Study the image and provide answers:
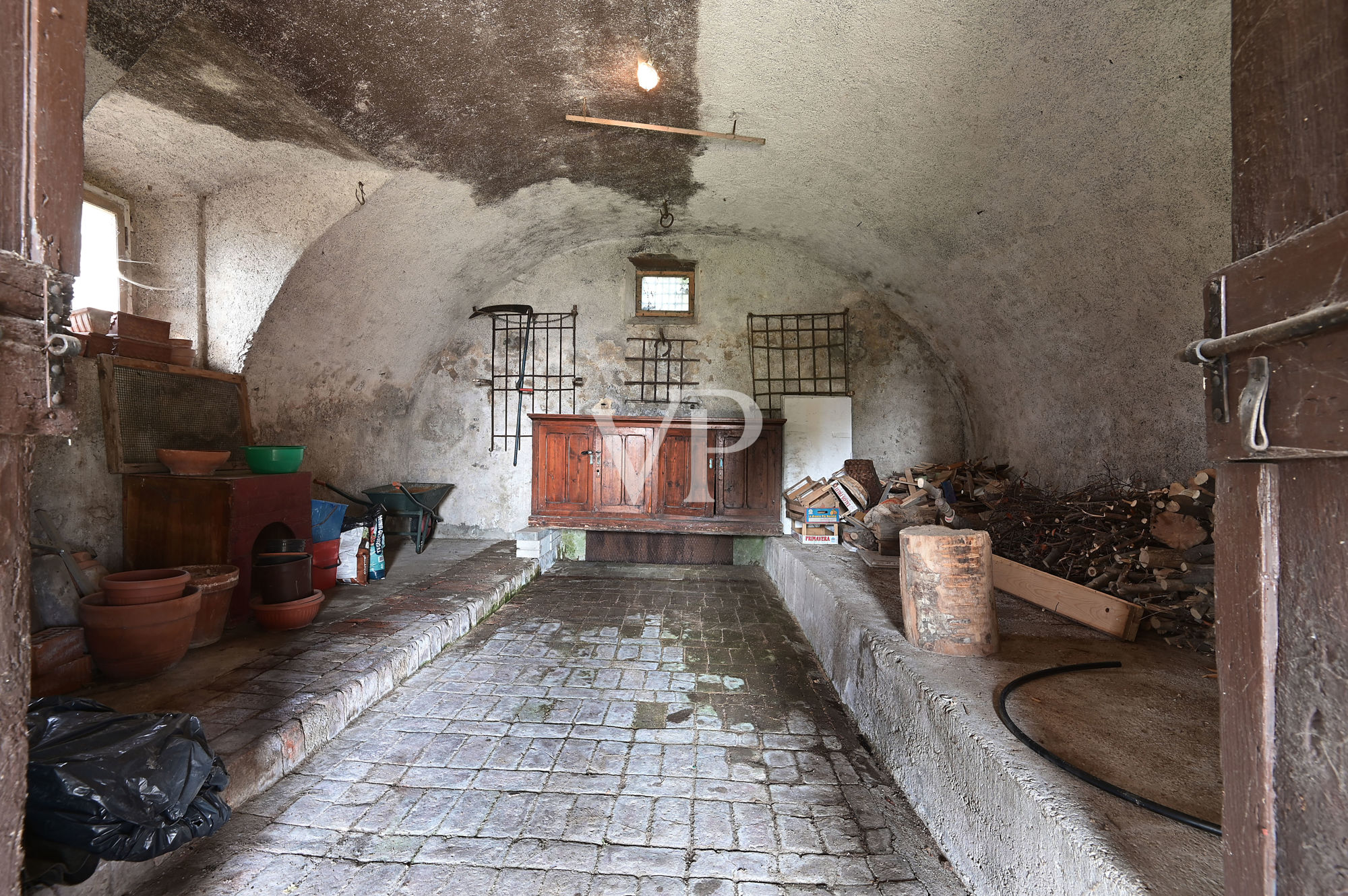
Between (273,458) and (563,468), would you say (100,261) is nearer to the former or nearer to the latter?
(273,458)

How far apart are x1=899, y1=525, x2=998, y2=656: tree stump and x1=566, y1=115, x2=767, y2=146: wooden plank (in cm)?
389

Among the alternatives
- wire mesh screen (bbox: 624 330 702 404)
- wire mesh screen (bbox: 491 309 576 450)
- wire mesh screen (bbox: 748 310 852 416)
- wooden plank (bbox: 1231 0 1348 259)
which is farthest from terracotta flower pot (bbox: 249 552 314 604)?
wire mesh screen (bbox: 748 310 852 416)

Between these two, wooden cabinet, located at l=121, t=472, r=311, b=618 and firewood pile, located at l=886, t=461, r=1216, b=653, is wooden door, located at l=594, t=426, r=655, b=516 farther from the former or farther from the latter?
wooden cabinet, located at l=121, t=472, r=311, b=618

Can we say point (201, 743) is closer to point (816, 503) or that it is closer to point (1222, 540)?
point (1222, 540)

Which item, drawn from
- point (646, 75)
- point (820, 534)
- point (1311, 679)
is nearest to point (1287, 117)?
point (1311, 679)

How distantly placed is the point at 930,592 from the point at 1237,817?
6.03 feet

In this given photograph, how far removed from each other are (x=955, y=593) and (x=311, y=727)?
3208mm

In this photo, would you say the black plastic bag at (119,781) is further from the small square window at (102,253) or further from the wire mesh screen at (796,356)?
the wire mesh screen at (796,356)

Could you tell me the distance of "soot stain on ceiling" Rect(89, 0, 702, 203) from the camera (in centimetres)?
348

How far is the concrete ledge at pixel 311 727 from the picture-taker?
1.99m

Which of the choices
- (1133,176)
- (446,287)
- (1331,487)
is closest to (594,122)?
(446,287)

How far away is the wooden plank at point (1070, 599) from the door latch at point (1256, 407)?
2.13m

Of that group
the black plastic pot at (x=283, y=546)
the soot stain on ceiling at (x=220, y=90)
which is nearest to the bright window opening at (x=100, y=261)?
the soot stain on ceiling at (x=220, y=90)

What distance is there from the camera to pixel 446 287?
7.18 metres
